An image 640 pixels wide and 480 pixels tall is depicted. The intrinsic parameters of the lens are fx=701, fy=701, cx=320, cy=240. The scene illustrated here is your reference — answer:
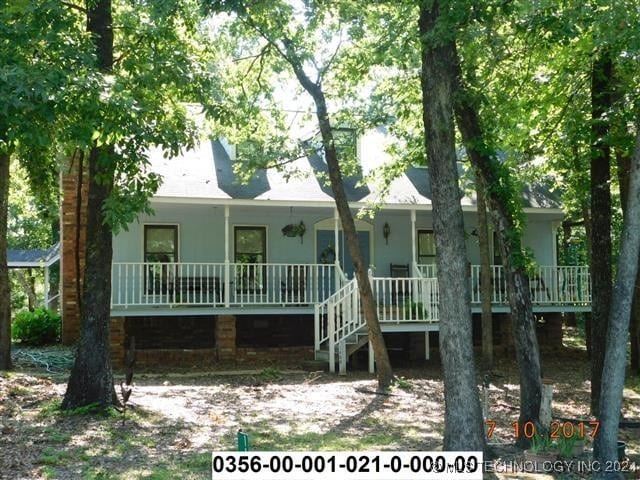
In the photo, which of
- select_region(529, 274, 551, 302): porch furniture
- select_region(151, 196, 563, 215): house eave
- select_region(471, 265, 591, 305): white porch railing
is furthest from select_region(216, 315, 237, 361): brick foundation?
select_region(529, 274, 551, 302): porch furniture

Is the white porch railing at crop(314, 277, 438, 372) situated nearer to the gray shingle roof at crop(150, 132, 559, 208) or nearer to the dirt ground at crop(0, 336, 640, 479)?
the dirt ground at crop(0, 336, 640, 479)

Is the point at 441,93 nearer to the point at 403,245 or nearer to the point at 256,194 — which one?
the point at 256,194

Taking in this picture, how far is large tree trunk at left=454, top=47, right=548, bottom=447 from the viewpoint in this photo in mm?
8648

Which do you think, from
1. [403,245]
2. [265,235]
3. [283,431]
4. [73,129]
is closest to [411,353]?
[403,245]

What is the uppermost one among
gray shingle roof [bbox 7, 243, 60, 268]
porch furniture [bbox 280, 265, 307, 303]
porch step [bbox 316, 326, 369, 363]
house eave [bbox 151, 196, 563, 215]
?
house eave [bbox 151, 196, 563, 215]

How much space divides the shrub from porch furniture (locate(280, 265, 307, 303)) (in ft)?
25.0

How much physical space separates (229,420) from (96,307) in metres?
2.61

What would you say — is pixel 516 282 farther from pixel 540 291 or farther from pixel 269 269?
pixel 269 269

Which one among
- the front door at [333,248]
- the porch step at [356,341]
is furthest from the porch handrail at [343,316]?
the front door at [333,248]

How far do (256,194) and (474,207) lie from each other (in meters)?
5.52

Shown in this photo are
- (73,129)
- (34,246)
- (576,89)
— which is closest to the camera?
(73,129)

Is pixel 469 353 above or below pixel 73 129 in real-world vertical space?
below

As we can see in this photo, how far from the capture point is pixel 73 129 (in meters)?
7.70

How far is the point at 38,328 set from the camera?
20.2 metres
